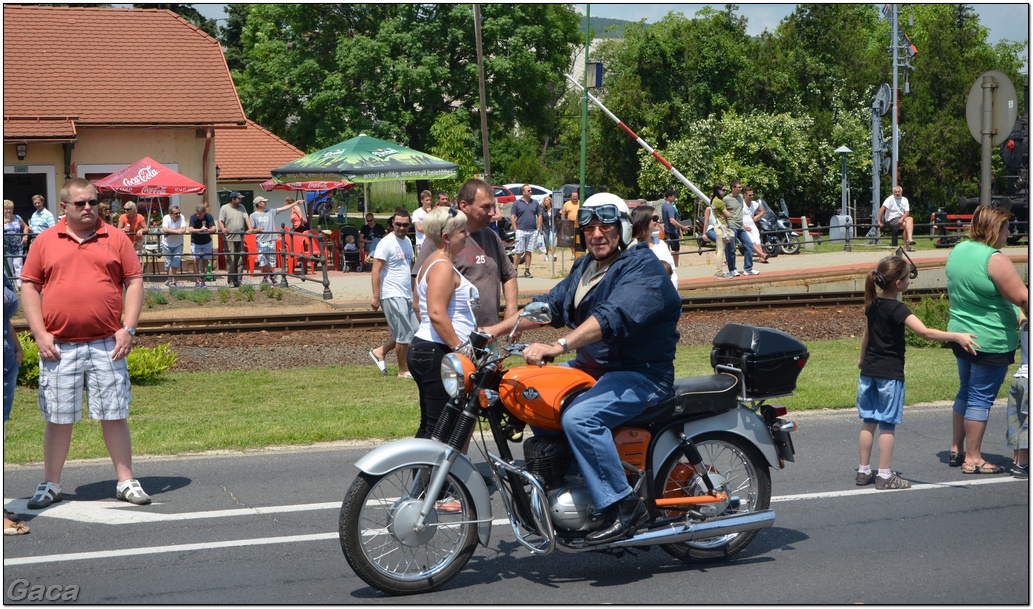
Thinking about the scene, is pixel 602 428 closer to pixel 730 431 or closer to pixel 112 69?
pixel 730 431

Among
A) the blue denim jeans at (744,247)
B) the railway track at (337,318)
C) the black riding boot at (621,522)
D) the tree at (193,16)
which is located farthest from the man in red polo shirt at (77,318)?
the tree at (193,16)

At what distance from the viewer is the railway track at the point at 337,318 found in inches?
656

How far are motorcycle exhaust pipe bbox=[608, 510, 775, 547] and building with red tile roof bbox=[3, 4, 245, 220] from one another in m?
24.1

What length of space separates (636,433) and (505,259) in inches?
96.0

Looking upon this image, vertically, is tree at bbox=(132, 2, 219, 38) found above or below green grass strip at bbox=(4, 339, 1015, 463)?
above

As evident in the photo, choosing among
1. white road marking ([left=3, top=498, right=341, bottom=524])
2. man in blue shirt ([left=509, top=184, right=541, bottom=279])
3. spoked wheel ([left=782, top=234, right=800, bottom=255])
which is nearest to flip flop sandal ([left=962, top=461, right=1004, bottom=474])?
white road marking ([left=3, top=498, right=341, bottom=524])

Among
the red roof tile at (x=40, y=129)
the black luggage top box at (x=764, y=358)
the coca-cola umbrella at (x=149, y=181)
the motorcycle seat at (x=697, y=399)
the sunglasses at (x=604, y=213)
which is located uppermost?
the red roof tile at (x=40, y=129)

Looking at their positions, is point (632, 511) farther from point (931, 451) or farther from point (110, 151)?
point (110, 151)

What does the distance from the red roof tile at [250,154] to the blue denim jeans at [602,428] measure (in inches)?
1370

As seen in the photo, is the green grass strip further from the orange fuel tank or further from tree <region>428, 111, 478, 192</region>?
tree <region>428, 111, 478, 192</region>

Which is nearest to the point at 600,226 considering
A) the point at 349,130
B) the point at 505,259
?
the point at 505,259

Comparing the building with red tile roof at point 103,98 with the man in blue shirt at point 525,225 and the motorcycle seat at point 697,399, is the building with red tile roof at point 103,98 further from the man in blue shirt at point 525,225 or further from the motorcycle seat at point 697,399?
the motorcycle seat at point 697,399

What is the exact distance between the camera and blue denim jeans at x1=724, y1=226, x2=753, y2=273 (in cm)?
2225

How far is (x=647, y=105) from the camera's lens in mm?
47062
